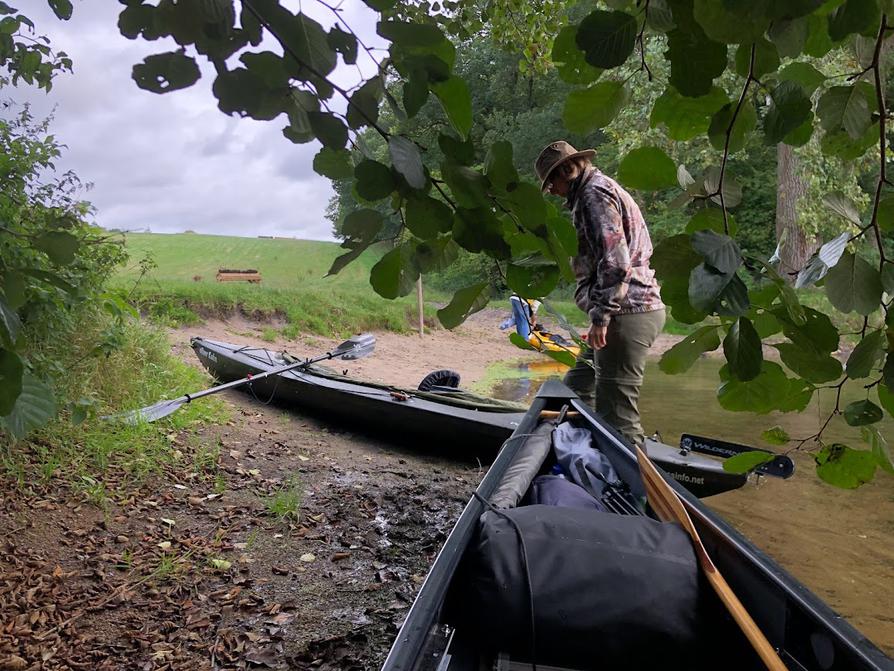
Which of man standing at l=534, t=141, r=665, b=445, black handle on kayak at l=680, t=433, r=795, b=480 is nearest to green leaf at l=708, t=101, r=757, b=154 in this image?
man standing at l=534, t=141, r=665, b=445

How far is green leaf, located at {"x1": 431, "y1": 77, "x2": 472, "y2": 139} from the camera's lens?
562 mm

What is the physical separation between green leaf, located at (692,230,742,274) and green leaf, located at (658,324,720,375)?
0.20m

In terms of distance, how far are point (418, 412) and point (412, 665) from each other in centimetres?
397

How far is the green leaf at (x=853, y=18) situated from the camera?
494 mm

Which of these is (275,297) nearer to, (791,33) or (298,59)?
(298,59)

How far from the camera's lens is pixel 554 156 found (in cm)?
320

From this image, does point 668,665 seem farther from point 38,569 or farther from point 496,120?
point 496,120

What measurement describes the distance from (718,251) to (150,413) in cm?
454

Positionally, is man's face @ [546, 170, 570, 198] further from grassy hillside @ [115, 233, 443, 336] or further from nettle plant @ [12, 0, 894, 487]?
grassy hillside @ [115, 233, 443, 336]

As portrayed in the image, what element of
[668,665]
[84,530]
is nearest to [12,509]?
[84,530]

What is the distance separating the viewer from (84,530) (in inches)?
121

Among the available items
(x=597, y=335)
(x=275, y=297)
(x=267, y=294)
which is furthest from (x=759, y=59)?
(x=267, y=294)

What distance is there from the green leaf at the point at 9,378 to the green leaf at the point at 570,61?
647 millimetres

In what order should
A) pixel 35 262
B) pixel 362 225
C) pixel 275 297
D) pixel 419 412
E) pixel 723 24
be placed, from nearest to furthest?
1. pixel 723 24
2. pixel 362 225
3. pixel 35 262
4. pixel 419 412
5. pixel 275 297
